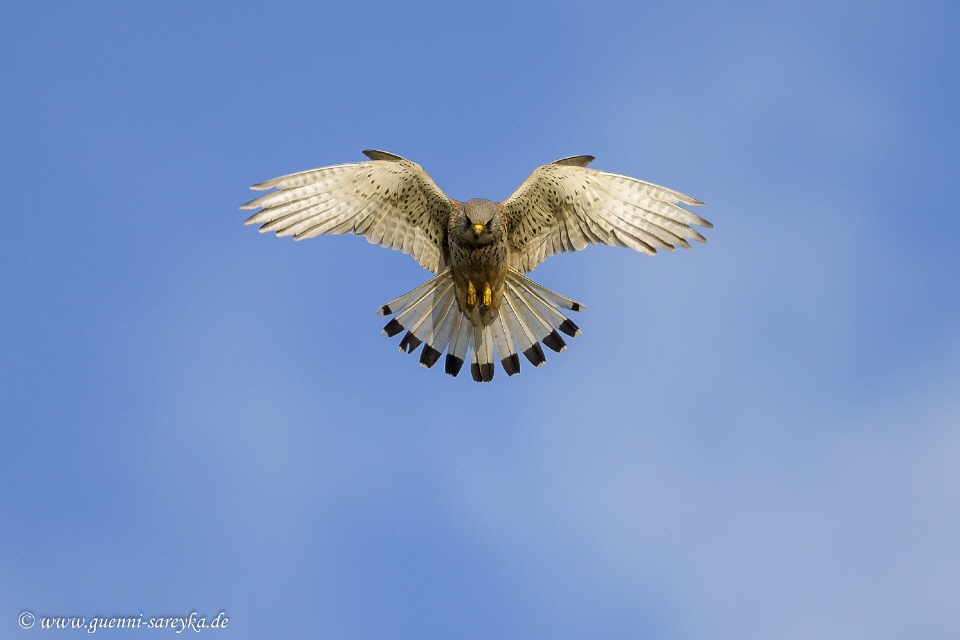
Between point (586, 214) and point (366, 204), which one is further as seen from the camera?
point (586, 214)

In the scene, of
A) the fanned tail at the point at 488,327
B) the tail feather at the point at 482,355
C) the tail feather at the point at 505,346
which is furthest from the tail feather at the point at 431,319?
the tail feather at the point at 505,346

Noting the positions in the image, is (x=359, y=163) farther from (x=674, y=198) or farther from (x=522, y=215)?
(x=674, y=198)

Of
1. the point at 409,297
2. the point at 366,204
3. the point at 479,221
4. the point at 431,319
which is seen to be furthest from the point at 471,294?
the point at 366,204

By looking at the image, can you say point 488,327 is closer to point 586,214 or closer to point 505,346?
point 505,346

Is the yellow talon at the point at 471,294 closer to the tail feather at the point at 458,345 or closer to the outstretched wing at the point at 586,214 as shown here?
the tail feather at the point at 458,345

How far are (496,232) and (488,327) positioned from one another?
103 cm

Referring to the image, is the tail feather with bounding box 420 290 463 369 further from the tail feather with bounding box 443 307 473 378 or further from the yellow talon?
the yellow talon

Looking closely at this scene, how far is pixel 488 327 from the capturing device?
431 inches

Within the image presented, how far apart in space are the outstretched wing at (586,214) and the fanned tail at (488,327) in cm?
42

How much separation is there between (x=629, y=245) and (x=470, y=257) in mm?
1560

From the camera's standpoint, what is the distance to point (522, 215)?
1089 cm

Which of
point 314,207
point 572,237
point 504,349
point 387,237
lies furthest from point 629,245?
point 314,207

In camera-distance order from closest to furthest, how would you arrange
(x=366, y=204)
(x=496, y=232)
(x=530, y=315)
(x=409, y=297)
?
(x=496, y=232)
(x=409, y=297)
(x=366, y=204)
(x=530, y=315)

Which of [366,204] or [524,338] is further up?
[366,204]
